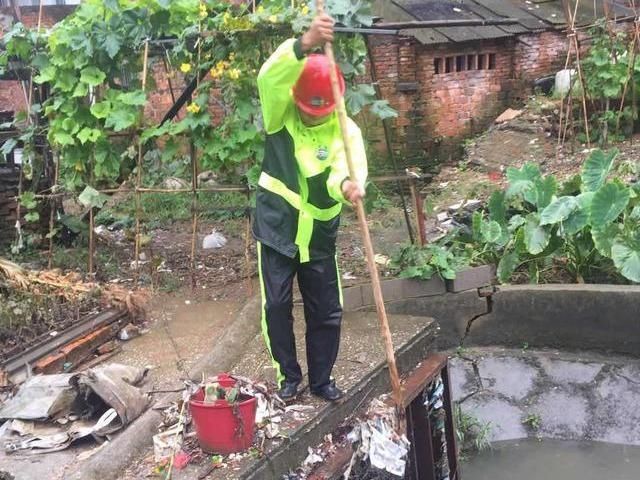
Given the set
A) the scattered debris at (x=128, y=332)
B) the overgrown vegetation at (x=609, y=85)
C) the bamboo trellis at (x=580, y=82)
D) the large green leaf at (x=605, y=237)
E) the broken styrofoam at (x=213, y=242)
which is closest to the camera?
the scattered debris at (x=128, y=332)

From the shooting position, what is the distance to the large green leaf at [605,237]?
5.87m

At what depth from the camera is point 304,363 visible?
4586 mm

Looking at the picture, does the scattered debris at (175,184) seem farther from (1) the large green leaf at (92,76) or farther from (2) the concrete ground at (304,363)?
(2) the concrete ground at (304,363)

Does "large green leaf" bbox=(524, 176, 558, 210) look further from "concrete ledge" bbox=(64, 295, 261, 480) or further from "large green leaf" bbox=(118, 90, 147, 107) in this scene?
"large green leaf" bbox=(118, 90, 147, 107)

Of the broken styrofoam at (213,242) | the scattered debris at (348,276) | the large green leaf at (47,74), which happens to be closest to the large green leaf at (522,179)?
the scattered debris at (348,276)

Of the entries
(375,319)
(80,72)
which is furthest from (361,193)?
(80,72)

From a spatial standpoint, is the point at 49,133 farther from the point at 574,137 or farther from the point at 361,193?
the point at 574,137

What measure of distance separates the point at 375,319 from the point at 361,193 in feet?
7.33

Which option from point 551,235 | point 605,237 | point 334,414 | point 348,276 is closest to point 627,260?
point 605,237

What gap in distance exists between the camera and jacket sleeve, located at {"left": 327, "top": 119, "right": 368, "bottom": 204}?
3.44 m

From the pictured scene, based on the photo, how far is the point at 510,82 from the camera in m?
10.6

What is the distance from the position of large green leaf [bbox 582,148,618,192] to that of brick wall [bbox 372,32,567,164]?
11.8ft

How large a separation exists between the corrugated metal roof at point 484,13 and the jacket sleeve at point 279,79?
6453 mm

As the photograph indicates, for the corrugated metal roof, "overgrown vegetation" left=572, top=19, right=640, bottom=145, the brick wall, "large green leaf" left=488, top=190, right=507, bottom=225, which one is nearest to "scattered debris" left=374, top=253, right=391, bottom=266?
"large green leaf" left=488, top=190, right=507, bottom=225
